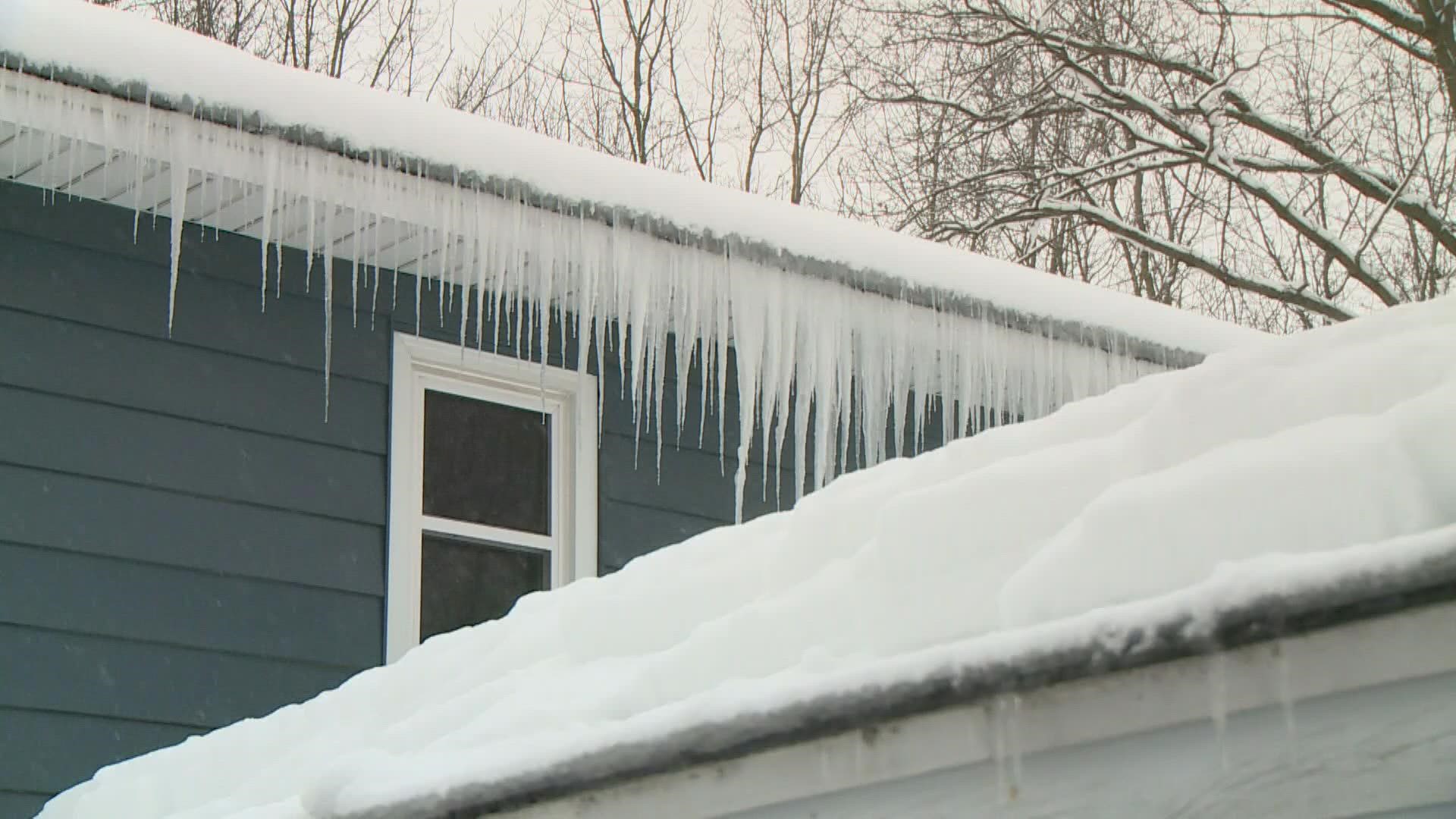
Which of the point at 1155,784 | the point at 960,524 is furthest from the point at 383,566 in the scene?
the point at 1155,784

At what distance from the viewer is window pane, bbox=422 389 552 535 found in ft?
17.7

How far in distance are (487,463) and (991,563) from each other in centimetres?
387

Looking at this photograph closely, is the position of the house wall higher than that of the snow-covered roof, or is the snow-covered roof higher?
the snow-covered roof

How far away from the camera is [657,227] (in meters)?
4.97

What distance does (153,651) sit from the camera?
4582mm

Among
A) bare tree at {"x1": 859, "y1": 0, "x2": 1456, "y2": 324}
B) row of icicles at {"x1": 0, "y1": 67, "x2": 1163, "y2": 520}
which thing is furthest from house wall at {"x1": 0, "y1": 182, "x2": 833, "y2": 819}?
bare tree at {"x1": 859, "y1": 0, "x2": 1456, "y2": 324}

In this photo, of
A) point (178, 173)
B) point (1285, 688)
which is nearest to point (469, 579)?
point (178, 173)

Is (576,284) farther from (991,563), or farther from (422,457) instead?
(991,563)

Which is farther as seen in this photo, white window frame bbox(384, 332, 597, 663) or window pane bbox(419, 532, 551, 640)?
window pane bbox(419, 532, 551, 640)

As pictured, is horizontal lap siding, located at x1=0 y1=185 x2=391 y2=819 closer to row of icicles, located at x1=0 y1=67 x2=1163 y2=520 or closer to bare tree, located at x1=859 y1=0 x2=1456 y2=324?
row of icicles, located at x1=0 y1=67 x2=1163 y2=520

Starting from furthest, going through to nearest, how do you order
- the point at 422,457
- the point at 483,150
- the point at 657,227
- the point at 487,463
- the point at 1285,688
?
1. the point at 487,463
2. the point at 422,457
3. the point at 657,227
4. the point at 483,150
5. the point at 1285,688

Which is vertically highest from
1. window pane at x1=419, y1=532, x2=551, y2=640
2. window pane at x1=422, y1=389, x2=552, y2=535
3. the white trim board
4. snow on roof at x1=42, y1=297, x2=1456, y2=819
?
window pane at x1=422, y1=389, x2=552, y2=535

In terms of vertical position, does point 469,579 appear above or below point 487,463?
below

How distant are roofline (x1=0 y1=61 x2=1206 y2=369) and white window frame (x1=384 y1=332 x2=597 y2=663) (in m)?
0.61
